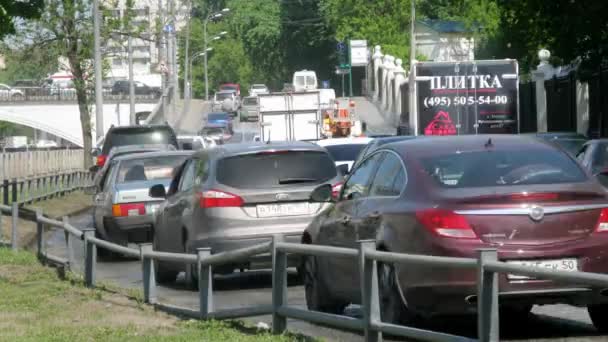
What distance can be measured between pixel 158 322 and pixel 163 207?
4.73m

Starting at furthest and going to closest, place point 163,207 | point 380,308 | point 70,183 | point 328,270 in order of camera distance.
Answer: point 70,183
point 163,207
point 328,270
point 380,308

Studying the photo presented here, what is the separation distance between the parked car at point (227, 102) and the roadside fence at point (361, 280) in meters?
80.4

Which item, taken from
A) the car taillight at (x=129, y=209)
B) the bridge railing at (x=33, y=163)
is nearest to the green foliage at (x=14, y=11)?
the car taillight at (x=129, y=209)

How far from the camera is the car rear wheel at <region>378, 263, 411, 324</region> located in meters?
9.40

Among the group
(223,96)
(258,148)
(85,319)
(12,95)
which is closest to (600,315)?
(85,319)

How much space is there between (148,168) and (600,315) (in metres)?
12.7

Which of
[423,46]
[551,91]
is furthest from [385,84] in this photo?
[551,91]

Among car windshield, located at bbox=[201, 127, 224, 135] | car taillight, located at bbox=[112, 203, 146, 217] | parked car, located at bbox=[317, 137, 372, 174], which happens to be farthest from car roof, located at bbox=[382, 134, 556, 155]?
car windshield, located at bbox=[201, 127, 224, 135]

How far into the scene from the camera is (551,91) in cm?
4541

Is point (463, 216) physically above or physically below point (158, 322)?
above

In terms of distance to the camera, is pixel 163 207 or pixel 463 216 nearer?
pixel 463 216

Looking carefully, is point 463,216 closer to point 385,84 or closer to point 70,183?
point 70,183

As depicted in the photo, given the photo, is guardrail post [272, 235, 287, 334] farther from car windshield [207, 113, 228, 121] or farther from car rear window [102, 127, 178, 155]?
car windshield [207, 113, 228, 121]

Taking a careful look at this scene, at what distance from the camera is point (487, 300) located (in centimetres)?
777
